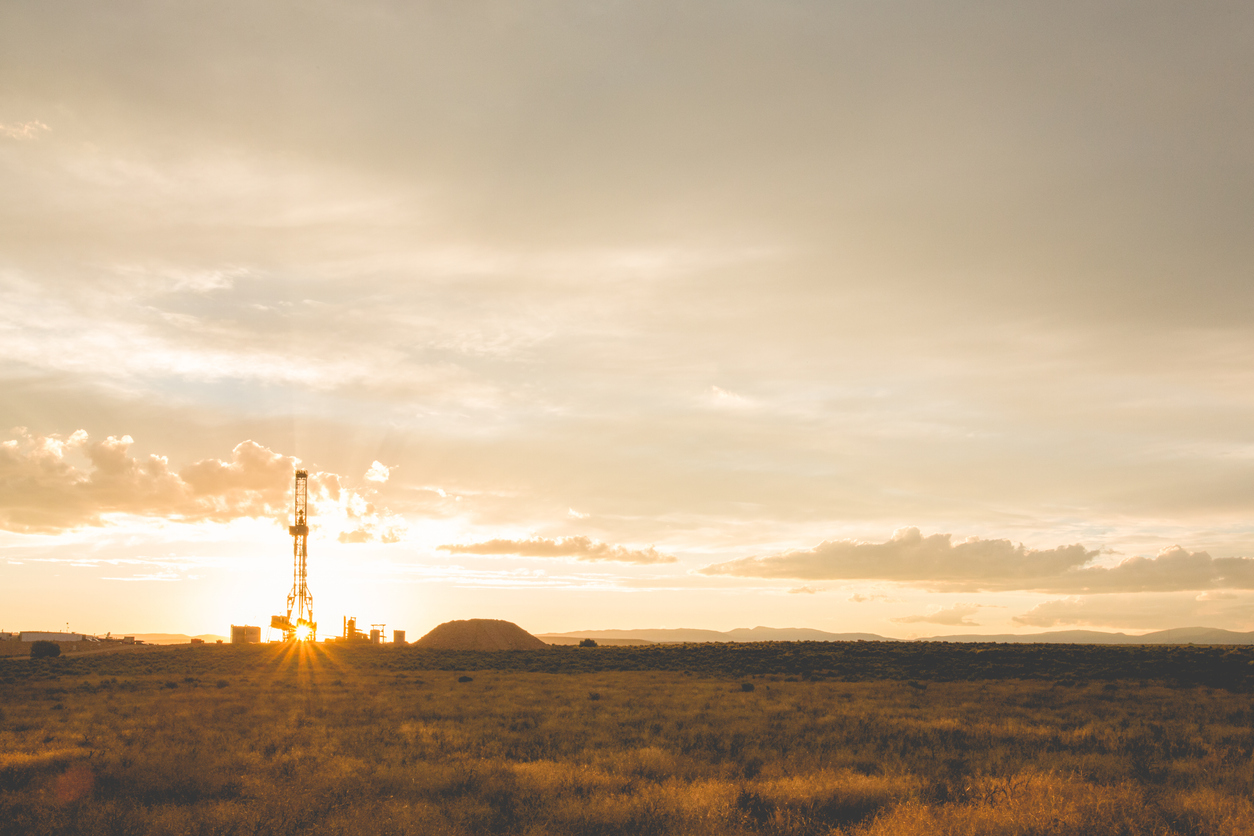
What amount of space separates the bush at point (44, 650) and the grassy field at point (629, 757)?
1547 inches

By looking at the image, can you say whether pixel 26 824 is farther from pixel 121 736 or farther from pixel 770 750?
pixel 770 750

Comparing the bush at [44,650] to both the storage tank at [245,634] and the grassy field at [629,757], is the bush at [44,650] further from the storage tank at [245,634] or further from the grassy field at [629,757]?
the grassy field at [629,757]

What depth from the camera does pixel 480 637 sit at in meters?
93.4

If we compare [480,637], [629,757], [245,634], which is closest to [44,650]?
[245,634]

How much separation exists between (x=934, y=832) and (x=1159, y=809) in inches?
159

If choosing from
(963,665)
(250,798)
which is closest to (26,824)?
(250,798)

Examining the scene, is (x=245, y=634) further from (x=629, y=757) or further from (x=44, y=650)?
(x=629, y=757)

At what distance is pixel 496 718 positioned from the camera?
24.2 meters

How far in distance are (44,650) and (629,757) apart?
3111 inches

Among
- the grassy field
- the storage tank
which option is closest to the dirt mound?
the storage tank

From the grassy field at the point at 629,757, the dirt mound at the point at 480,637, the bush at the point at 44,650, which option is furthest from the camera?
the dirt mound at the point at 480,637

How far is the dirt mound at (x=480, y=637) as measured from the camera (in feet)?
302

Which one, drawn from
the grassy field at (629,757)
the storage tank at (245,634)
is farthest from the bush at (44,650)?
the grassy field at (629,757)

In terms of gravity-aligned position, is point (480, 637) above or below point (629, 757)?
below
